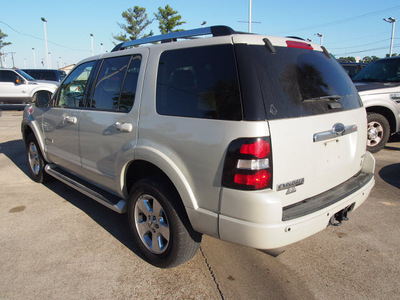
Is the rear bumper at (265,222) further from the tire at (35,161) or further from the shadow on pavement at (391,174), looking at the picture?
the tire at (35,161)

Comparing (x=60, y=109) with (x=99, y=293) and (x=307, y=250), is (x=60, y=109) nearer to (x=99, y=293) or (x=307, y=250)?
(x=99, y=293)

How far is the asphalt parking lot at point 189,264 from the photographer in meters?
2.45

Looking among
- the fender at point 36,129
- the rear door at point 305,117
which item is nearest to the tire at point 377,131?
the rear door at point 305,117

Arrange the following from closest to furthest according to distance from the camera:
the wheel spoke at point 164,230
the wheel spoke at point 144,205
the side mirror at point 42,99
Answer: the wheel spoke at point 164,230 < the wheel spoke at point 144,205 < the side mirror at point 42,99

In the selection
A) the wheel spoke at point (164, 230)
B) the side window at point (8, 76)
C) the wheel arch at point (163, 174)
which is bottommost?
the wheel spoke at point (164, 230)

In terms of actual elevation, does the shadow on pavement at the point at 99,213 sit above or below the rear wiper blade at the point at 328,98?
below

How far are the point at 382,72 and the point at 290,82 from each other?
19.3 ft

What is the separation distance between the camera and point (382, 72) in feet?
22.7

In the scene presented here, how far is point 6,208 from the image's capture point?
4.09 metres

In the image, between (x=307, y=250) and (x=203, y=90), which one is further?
(x=307, y=250)

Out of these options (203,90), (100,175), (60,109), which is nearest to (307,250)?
(203,90)

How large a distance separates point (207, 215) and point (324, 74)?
5.09 feet

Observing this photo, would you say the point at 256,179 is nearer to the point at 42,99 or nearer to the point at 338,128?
the point at 338,128

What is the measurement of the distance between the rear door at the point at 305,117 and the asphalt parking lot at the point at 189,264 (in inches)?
30.6
